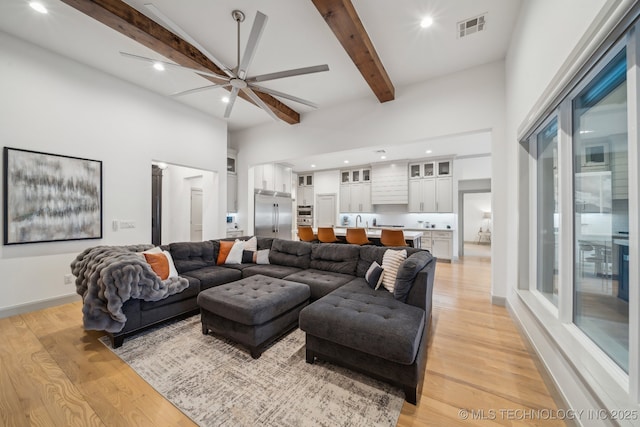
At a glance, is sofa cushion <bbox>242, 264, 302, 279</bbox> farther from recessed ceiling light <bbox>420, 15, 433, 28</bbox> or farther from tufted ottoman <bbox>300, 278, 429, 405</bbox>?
recessed ceiling light <bbox>420, 15, 433, 28</bbox>

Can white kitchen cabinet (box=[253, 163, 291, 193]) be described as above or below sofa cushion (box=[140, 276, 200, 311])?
above

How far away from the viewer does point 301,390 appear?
169 centimetres

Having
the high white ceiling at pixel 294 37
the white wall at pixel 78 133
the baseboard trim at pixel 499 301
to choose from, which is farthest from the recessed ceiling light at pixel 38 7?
the baseboard trim at pixel 499 301

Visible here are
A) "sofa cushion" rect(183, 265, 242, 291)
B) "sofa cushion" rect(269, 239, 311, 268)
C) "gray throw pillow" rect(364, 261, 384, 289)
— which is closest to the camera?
"gray throw pillow" rect(364, 261, 384, 289)

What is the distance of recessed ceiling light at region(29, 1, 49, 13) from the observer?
2.38 m

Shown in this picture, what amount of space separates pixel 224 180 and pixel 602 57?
548cm

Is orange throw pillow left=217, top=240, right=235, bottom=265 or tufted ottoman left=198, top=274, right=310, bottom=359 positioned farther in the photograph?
orange throw pillow left=217, top=240, right=235, bottom=265

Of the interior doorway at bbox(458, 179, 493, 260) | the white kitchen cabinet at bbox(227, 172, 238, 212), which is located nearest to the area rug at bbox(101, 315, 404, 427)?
the white kitchen cabinet at bbox(227, 172, 238, 212)

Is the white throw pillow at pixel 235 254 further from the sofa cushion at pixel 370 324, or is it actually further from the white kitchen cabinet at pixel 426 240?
the white kitchen cabinet at pixel 426 240

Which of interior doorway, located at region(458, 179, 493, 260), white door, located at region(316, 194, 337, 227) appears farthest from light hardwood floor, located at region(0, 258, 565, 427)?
interior doorway, located at region(458, 179, 493, 260)

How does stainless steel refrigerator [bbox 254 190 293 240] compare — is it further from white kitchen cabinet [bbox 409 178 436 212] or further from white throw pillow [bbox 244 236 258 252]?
white kitchen cabinet [bbox 409 178 436 212]

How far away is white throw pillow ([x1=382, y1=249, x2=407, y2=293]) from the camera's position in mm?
2536

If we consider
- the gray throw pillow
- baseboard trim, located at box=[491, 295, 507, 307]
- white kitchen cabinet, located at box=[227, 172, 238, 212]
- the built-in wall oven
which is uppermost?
white kitchen cabinet, located at box=[227, 172, 238, 212]

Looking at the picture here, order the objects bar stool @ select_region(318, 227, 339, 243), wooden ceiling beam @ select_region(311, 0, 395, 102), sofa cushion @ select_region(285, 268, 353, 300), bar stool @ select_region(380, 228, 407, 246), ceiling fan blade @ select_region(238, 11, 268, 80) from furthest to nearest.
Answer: bar stool @ select_region(318, 227, 339, 243) < bar stool @ select_region(380, 228, 407, 246) < sofa cushion @ select_region(285, 268, 353, 300) < wooden ceiling beam @ select_region(311, 0, 395, 102) < ceiling fan blade @ select_region(238, 11, 268, 80)
